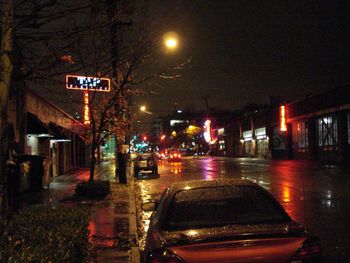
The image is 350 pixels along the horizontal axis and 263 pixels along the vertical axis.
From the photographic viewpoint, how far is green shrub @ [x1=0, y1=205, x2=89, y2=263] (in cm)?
495

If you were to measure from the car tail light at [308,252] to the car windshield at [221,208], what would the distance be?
20.6 inches

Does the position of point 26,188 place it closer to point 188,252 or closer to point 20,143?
point 20,143

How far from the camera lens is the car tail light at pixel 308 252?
438 cm

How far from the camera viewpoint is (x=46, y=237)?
5.98 meters

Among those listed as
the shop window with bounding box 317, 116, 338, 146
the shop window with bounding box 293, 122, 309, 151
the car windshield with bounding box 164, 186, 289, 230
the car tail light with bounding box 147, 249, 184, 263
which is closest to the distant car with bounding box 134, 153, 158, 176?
the shop window with bounding box 317, 116, 338, 146

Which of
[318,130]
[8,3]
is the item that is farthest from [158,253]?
[318,130]

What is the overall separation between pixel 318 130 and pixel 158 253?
44821 millimetres

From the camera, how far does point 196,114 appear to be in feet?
566

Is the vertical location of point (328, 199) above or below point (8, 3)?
below

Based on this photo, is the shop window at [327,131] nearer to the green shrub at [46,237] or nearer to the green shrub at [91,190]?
the green shrub at [91,190]

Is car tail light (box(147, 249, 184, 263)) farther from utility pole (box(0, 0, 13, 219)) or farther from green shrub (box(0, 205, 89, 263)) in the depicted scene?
utility pole (box(0, 0, 13, 219))

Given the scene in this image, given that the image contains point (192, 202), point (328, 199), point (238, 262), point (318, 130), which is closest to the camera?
point (238, 262)

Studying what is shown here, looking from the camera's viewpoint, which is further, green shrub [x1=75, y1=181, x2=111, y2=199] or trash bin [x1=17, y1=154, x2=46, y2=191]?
trash bin [x1=17, y1=154, x2=46, y2=191]

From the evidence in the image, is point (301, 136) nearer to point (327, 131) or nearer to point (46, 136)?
point (327, 131)
